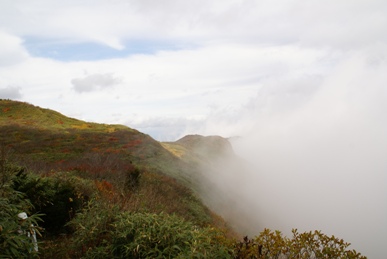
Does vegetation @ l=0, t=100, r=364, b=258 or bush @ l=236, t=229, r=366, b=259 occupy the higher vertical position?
bush @ l=236, t=229, r=366, b=259

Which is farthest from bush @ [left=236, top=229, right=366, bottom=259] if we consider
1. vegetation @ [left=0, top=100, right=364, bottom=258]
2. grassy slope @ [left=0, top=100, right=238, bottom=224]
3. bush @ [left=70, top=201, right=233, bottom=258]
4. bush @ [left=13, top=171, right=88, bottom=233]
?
grassy slope @ [left=0, top=100, right=238, bottom=224]

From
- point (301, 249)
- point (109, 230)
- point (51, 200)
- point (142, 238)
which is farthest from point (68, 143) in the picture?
point (301, 249)

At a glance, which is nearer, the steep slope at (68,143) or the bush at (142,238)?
the bush at (142,238)

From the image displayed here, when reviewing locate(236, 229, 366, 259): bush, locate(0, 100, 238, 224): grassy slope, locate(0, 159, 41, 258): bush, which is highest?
locate(0, 100, 238, 224): grassy slope

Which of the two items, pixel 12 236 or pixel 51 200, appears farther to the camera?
pixel 51 200

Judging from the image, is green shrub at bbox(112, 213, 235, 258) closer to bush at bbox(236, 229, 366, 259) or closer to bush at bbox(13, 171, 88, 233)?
bush at bbox(236, 229, 366, 259)

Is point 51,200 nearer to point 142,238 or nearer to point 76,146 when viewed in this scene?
point 142,238

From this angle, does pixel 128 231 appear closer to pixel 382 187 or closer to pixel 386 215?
pixel 386 215

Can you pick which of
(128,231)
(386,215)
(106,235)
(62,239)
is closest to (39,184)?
(62,239)

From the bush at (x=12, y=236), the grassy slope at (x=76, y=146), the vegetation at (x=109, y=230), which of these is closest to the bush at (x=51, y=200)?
the vegetation at (x=109, y=230)

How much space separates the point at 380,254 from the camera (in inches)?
2527

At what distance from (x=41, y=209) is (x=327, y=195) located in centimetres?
10204

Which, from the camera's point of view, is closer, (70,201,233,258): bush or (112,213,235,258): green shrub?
(112,213,235,258): green shrub

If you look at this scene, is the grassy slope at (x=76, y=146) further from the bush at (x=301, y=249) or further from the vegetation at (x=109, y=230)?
Answer: the bush at (x=301, y=249)
